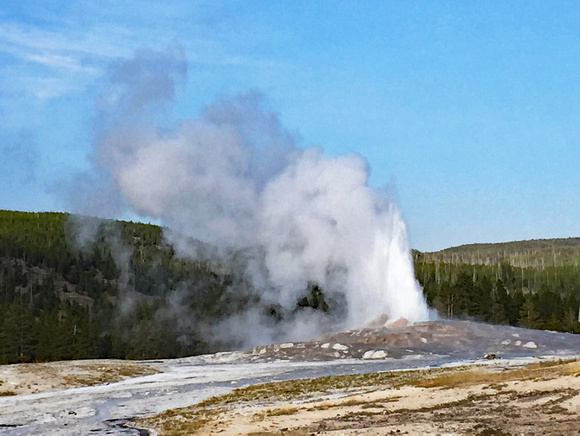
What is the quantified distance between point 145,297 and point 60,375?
108 metres

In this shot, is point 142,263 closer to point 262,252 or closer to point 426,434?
point 262,252

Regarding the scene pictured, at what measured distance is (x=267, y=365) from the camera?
66000mm

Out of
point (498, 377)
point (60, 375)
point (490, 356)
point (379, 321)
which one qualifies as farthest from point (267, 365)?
point (498, 377)

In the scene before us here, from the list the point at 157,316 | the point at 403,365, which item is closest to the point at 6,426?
A: the point at 403,365

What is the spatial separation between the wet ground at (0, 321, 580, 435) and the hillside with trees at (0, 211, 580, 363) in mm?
22768

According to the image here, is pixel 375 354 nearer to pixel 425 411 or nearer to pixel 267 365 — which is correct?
pixel 267 365

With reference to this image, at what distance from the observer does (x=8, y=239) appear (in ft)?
619

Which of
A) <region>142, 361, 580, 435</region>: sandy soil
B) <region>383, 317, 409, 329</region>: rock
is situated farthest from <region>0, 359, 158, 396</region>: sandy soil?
<region>383, 317, 409, 329</region>: rock

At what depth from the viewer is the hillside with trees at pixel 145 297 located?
329 ft

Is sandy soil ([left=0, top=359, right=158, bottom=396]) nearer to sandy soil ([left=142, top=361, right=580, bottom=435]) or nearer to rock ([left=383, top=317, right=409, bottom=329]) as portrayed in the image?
sandy soil ([left=142, top=361, right=580, bottom=435])

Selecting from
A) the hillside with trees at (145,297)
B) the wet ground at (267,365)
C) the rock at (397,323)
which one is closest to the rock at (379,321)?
the rock at (397,323)

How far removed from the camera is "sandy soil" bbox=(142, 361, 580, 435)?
958 inches

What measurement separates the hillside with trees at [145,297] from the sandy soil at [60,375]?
1374 inches

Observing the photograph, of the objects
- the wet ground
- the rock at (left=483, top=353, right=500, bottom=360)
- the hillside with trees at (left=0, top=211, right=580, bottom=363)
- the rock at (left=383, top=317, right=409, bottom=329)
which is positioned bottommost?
the rock at (left=483, top=353, right=500, bottom=360)
